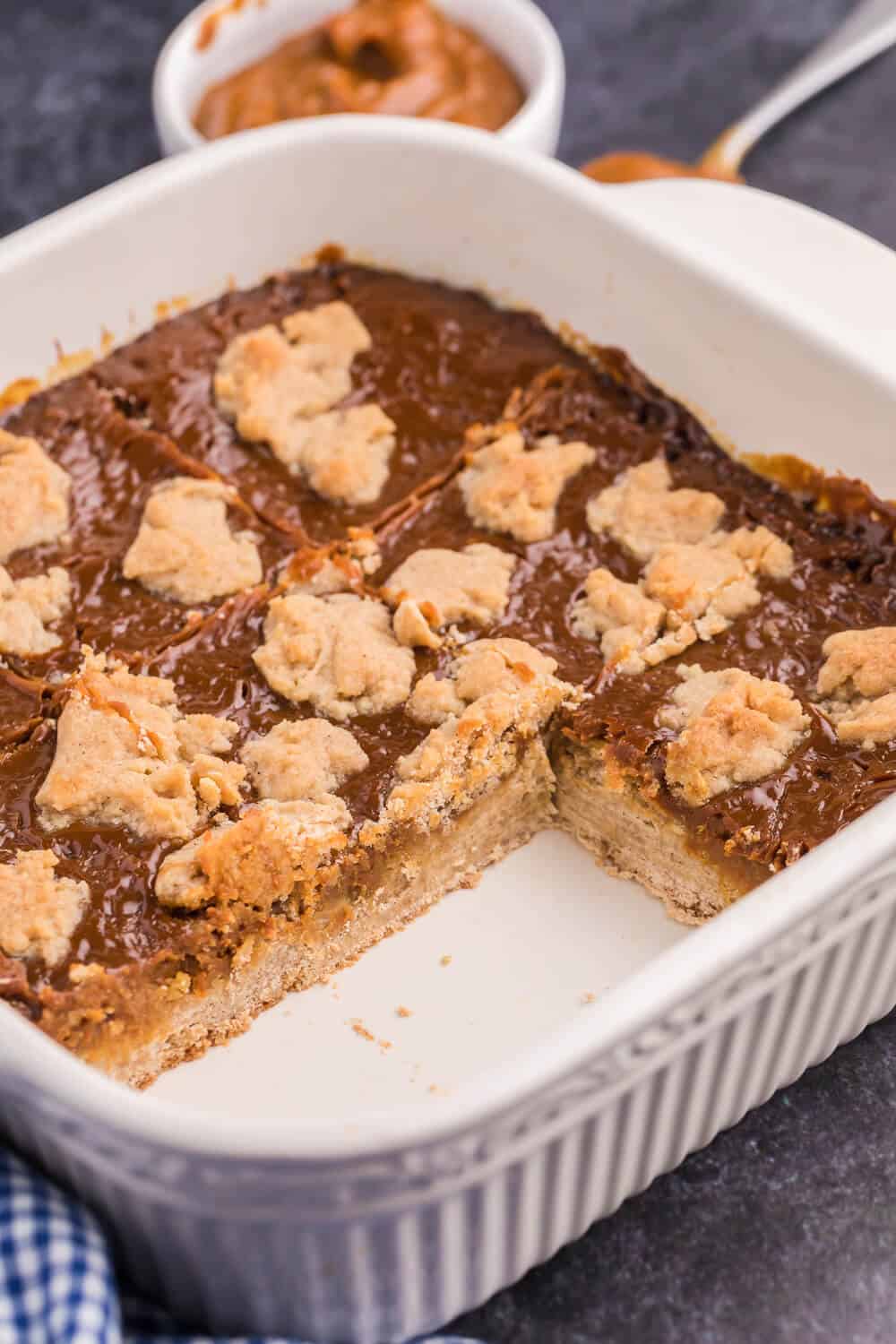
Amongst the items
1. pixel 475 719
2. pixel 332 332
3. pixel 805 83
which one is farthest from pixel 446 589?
pixel 805 83

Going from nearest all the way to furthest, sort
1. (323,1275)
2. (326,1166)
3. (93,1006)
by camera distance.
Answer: (326,1166) < (323,1275) < (93,1006)

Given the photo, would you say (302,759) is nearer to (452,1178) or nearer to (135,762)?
(135,762)

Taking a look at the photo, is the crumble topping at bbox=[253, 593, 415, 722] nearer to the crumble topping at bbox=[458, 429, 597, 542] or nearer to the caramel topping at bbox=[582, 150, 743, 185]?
the crumble topping at bbox=[458, 429, 597, 542]

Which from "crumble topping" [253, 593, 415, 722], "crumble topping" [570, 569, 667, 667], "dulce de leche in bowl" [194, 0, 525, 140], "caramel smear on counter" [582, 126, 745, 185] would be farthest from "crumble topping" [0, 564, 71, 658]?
"caramel smear on counter" [582, 126, 745, 185]

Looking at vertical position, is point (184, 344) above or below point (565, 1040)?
below

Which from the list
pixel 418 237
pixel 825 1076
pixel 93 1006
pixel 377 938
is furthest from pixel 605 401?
pixel 93 1006

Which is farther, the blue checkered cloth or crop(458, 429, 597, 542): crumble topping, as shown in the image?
crop(458, 429, 597, 542): crumble topping

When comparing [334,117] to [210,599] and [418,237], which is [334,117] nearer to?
[418,237]
